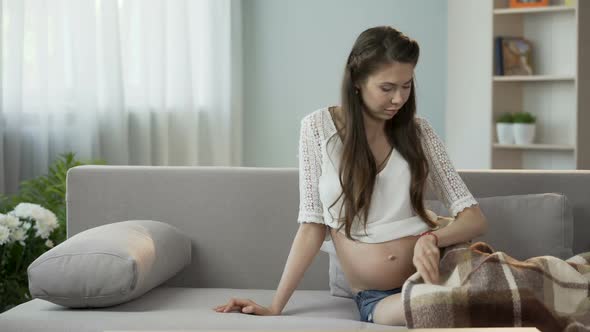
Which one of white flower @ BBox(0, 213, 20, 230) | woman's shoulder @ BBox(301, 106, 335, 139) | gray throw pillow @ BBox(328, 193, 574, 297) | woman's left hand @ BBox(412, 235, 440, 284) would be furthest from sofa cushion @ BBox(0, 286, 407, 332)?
white flower @ BBox(0, 213, 20, 230)

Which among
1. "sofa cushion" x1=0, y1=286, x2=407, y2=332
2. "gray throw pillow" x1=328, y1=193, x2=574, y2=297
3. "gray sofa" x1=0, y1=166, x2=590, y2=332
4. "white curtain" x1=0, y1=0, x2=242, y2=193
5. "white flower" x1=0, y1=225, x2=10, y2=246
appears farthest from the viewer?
"white curtain" x1=0, y1=0, x2=242, y2=193

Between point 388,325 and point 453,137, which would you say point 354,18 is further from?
point 388,325

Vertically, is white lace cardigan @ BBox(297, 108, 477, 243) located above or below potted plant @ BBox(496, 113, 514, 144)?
below

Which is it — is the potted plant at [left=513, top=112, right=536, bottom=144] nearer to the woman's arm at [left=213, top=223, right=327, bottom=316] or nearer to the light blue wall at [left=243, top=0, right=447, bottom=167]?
the light blue wall at [left=243, top=0, right=447, bottom=167]

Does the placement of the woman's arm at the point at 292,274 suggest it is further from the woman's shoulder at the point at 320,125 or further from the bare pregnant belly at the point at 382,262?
the woman's shoulder at the point at 320,125

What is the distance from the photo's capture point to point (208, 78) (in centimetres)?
556

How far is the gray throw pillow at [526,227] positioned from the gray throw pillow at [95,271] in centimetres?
55

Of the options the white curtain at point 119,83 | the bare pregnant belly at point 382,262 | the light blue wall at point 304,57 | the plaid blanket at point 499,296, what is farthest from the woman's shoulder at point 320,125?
the light blue wall at point 304,57

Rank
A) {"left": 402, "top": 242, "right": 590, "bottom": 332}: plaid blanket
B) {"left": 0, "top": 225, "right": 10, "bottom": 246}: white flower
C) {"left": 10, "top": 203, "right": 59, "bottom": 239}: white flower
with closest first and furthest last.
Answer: {"left": 402, "top": 242, "right": 590, "bottom": 332}: plaid blanket < {"left": 0, "top": 225, "right": 10, "bottom": 246}: white flower < {"left": 10, "top": 203, "right": 59, "bottom": 239}: white flower

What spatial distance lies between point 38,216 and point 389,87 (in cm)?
149

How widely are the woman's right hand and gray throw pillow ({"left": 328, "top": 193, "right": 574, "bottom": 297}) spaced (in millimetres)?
360

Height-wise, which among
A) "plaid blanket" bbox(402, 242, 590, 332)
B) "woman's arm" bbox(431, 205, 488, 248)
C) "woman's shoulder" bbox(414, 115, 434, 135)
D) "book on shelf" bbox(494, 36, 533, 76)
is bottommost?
"plaid blanket" bbox(402, 242, 590, 332)

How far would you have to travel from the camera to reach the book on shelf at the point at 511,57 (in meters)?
5.19

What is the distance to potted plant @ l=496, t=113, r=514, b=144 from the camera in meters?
5.19
